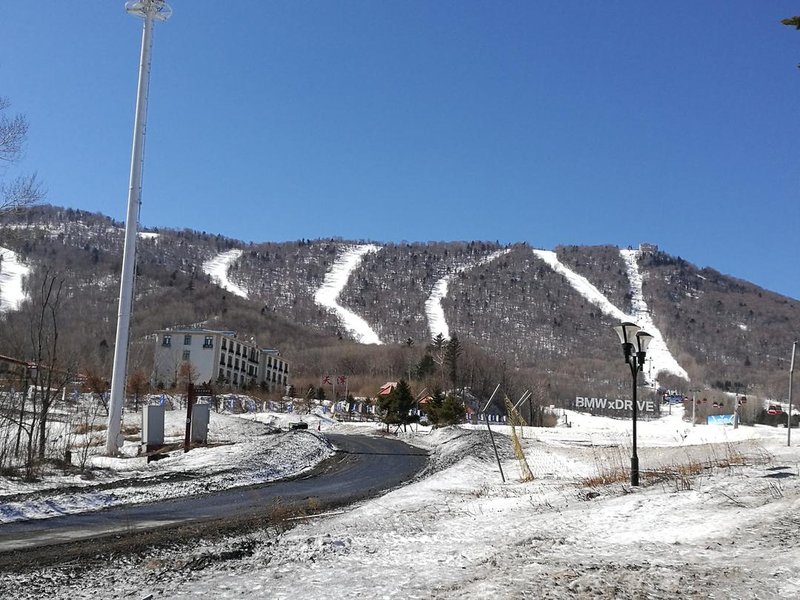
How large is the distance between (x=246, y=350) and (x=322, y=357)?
5446 centimetres

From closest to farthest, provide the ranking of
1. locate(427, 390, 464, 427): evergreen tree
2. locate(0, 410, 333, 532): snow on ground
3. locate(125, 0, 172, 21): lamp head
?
locate(0, 410, 333, 532): snow on ground, locate(125, 0, 172, 21): lamp head, locate(427, 390, 464, 427): evergreen tree

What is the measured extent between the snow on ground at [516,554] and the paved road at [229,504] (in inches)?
114

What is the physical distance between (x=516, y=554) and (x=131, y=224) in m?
28.5

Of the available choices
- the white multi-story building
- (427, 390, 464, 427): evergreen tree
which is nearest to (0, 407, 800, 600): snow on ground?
(427, 390, 464, 427): evergreen tree

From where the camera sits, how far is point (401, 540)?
10.3 m

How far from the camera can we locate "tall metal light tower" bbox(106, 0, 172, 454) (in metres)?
29.8

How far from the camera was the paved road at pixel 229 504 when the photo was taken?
12058mm

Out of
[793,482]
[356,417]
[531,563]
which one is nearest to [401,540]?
[531,563]

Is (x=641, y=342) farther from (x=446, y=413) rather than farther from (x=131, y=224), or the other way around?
(x=446, y=413)

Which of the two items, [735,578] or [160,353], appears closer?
[735,578]

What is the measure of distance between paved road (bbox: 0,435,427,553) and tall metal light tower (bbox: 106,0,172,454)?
9377mm

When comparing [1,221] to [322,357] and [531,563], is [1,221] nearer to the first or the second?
[531,563]

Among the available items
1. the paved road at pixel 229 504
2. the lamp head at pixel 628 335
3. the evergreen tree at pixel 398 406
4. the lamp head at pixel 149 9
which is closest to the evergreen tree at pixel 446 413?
the evergreen tree at pixel 398 406

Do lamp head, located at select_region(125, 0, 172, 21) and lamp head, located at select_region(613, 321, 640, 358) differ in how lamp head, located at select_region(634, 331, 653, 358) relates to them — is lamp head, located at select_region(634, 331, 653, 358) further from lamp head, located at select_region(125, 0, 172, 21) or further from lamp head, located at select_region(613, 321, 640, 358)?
lamp head, located at select_region(125, 0, 172, 21)
